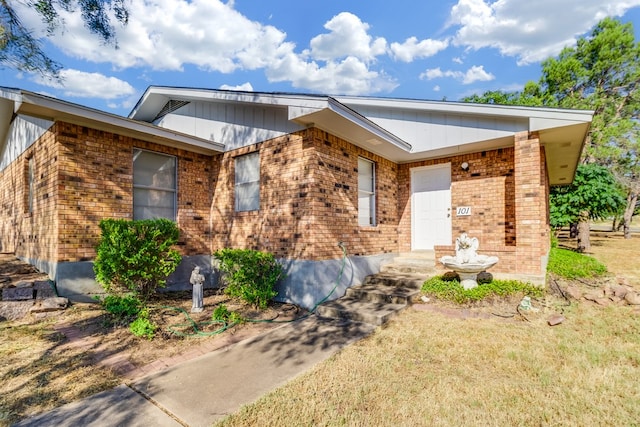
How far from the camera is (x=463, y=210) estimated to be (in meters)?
7.85

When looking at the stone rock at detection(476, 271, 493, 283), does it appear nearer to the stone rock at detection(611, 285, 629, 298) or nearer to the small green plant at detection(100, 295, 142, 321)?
the stone rock at detection(611, 285, 629, 298)

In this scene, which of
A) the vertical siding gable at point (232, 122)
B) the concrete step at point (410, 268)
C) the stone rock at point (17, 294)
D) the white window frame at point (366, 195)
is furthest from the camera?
the white window frame at point (366, 195)

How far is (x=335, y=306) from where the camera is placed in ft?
18.8

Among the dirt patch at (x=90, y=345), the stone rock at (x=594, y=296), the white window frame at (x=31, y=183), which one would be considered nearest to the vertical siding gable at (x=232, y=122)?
the white window frame at (x=31, y=183)

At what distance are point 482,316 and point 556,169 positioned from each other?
27.7ft

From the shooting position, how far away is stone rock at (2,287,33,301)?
520cm

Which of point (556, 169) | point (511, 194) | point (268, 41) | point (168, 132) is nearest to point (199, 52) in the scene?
point (268, 41)

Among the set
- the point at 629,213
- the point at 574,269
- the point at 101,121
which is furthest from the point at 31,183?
the point at 629,213

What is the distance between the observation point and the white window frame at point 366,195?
754 cm

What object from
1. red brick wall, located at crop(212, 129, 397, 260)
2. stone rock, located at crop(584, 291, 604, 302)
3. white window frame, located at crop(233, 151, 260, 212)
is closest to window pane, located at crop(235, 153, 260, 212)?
white window frame, located at crop(233, 151, 260, 212)

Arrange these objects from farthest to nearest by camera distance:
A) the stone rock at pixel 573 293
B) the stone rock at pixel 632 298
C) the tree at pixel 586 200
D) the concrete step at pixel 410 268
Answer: the tree at pixel 586 200 < the concrete step at pixel 410 268 < the stone rock at pixel 573 293 < the stone rock at pixel 632 298

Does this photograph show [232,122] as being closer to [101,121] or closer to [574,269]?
[101,121]

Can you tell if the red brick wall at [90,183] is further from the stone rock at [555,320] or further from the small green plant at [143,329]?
the stone rock at [555,320]

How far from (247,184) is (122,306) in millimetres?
3389
